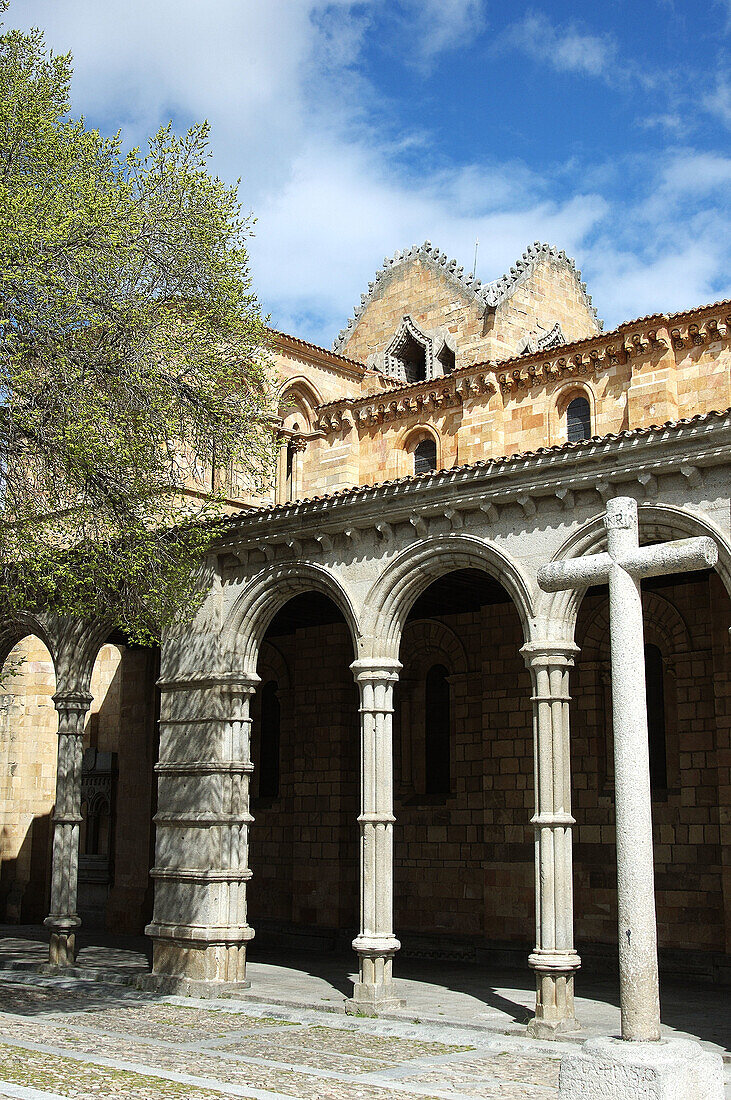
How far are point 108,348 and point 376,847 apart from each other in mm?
6547

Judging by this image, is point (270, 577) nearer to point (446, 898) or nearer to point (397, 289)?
point (446, 898)

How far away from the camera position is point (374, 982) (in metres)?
12.9

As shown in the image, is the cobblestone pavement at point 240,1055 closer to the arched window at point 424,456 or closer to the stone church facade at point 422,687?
the stone church facade at point 422,687

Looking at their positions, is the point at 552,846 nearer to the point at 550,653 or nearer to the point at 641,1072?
the point at 550,653

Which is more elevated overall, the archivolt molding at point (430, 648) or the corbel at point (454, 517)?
the corbel at point (454, 517)

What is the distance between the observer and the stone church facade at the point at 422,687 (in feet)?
41.2

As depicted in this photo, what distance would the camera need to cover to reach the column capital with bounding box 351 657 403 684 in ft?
45.4

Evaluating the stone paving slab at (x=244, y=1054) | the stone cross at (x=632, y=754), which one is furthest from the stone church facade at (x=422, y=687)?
the stone cross at (x=632, y=754)

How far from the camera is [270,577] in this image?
15164 millimetres

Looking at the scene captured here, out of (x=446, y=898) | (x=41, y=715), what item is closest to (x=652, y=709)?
(x=446, y=898)

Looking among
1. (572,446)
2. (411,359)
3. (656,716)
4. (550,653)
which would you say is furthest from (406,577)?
(411,359)

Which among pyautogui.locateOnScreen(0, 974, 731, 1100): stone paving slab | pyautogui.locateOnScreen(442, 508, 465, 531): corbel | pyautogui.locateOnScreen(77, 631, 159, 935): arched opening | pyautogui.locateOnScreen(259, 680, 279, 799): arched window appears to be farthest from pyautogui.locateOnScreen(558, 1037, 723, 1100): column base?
pyautogui.locateOnScreen(259, 680, 279, 799): arched window

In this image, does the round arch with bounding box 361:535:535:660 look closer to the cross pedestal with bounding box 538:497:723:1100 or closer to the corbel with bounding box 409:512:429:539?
the corbel with bounding box 409:512:429:539

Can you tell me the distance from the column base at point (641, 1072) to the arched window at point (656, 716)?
408 inches
